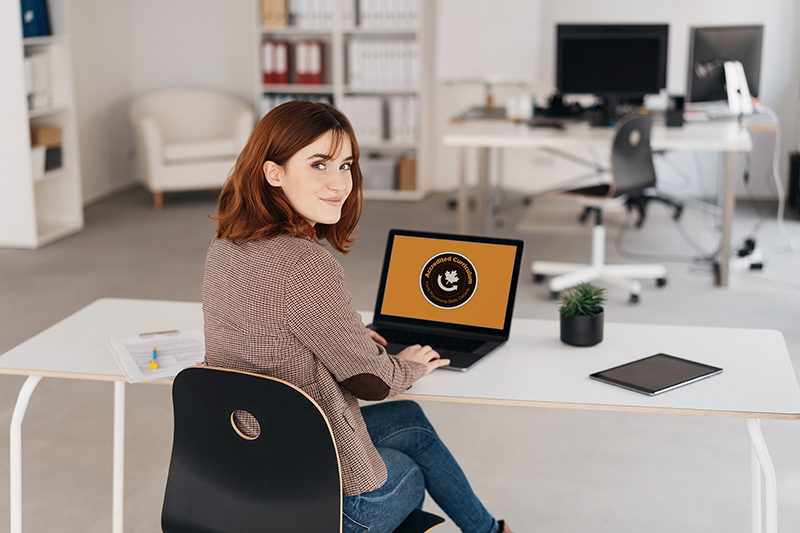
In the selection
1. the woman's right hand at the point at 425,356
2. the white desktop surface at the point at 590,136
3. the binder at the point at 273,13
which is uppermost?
the binder at the point at 273,13

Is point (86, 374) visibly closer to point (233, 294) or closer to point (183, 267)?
point (233, 294)

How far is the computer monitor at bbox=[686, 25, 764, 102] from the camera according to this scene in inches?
183

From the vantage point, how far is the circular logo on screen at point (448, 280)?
187cm

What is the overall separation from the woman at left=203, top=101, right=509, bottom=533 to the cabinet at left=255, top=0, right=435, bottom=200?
16.3 feet

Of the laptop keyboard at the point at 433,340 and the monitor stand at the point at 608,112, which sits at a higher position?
the monitor stand at the point at 608,112

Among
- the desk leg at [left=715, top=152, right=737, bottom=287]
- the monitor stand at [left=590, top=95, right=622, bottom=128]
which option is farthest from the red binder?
the desk leg at [left=715, top=152, right=737, bottom=287]

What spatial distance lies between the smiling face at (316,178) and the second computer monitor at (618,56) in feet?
11.2

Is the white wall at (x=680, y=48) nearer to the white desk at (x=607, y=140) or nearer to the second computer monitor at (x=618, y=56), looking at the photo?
the second computer monitor at (x=618, y=56)

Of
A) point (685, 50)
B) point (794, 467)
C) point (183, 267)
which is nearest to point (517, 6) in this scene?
point (685, 50)

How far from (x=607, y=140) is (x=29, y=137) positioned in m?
3.26

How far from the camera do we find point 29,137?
500cm

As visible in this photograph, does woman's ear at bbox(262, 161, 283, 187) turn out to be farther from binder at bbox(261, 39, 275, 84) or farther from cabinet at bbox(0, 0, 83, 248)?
binder at bbox(261, 39, 275, 84)

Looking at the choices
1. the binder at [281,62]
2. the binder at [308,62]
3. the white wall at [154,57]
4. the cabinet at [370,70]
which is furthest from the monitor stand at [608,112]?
the white wall at [154,57]

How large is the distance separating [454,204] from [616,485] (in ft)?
13.3
